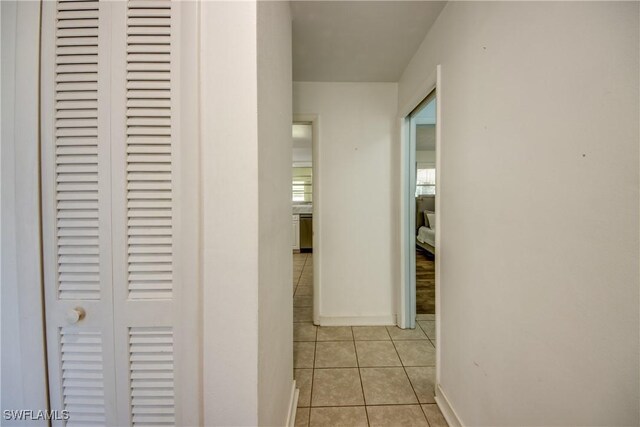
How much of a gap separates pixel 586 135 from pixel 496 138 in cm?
36

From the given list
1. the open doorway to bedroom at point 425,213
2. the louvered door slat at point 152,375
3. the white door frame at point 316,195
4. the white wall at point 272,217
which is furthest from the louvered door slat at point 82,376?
the open doorway to bedroom at point 425,213

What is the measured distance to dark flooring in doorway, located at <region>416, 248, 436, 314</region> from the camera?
2.73 meters

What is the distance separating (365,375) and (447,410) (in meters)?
0.55

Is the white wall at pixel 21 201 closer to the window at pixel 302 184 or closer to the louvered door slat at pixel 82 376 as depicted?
the louvered door slat at pixel 82 376

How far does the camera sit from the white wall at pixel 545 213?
0.55m

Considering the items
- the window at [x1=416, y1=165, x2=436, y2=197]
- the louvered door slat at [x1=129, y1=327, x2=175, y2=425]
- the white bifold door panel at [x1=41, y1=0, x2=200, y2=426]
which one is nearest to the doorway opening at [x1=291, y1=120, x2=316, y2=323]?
the white bifold door panel at [x1=41, y1=0, x2=200, y2=426]

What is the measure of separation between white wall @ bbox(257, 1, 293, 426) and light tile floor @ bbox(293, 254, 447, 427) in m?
0.40

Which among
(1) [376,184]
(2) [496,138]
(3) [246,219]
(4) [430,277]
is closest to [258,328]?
(3) [246,219]

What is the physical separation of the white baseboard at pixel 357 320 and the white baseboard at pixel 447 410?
2.98 feet

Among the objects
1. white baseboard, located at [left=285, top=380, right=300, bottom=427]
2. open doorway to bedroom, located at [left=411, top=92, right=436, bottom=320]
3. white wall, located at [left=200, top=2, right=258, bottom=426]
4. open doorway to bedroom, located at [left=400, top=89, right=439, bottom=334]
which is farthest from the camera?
open doorway to bedroom, located at [left=411, top=92, right=436, bottom=320]

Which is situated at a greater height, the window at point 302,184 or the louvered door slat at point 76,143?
Result: the window at point 302,184

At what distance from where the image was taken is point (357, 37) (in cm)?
165

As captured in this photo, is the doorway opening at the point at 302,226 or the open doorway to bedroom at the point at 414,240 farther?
the doorway opening at the point at 302,226

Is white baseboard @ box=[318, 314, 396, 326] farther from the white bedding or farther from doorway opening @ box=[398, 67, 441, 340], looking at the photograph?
the white bedding
